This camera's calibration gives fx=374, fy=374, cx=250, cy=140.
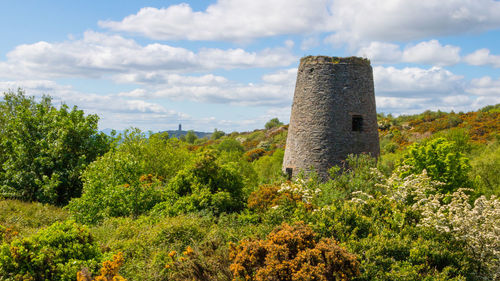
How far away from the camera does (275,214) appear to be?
943 cm

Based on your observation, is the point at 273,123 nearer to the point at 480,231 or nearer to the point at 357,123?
the point at 357,123

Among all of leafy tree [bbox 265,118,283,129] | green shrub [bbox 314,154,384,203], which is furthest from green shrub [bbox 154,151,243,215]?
leafy tree [bbox 265,118,283,129]

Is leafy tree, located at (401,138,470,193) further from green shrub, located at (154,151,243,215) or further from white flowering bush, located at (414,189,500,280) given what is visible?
green shrub, located at (154,151,243,215)

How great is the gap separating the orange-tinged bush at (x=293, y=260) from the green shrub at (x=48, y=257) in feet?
10.9

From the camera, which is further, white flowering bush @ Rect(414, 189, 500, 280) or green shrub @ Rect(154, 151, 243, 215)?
green shrub @ Rect(154, 151, 243, 215)

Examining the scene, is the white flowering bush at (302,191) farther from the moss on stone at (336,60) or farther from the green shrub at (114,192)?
the moss on stone at (336,60)

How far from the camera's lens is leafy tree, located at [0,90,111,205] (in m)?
17.5

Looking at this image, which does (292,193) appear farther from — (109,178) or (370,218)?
(109,178)

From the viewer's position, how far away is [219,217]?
11.7 m

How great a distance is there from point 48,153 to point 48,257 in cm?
1181

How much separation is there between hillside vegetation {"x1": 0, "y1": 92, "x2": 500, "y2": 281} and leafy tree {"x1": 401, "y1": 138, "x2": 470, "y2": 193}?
1.7 inches

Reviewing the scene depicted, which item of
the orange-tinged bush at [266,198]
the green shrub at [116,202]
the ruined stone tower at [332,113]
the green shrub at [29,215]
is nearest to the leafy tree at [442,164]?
the ruined stone tower at [332,113]

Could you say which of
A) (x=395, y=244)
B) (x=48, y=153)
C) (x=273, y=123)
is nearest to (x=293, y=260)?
(x=395, y=244)

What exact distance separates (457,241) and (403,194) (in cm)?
197
